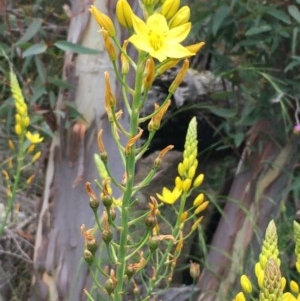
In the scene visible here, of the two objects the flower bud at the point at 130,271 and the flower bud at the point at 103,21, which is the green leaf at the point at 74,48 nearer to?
the flower bud at the point at 103,21

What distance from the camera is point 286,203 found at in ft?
10.6

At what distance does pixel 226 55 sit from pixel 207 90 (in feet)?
1.39

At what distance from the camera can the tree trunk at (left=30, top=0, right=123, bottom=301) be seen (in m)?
2.66

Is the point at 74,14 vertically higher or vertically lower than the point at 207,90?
higher

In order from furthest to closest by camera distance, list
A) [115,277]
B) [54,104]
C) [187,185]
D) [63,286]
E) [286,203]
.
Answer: [286,203], [54,104], [63,286], [187,185], [115,277]

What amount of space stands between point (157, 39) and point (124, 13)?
99mm

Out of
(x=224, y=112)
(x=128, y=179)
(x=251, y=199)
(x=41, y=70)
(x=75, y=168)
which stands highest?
(x=128, y=179)

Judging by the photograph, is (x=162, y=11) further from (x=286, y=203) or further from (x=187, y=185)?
(x=286, y=203)

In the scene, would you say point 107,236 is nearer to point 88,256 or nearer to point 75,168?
point 88,256

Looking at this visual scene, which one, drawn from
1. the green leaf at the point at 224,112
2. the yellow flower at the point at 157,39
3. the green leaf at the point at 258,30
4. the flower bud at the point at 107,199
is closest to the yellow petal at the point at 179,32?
the yellow flower at the point at 157,39

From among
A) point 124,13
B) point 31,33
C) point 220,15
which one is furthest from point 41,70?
point 124,13

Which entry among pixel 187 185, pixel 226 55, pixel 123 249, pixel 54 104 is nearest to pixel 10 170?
pixel 54 104

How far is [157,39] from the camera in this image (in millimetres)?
1194

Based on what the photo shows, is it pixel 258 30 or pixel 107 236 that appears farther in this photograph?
pixel 258 30
